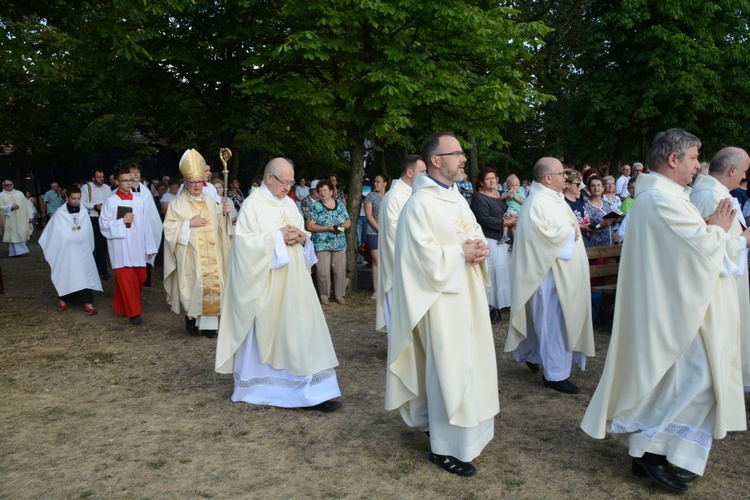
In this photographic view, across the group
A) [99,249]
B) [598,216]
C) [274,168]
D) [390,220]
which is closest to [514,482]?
[274,168]

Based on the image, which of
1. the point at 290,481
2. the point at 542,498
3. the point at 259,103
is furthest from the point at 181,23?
the point at 542,498

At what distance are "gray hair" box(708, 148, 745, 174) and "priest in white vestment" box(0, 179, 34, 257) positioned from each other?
16880 millimetres

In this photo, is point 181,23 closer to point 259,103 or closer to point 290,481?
point 259,103

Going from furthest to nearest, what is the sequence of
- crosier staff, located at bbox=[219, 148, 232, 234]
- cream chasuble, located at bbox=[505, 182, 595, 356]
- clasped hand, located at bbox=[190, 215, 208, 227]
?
clasped hand, located at bbox=[190, 215, 208, 227]
crosier staff, located at bbox=[219, 148, 232, 234]
cream chasuble, located at bbox=[505, 182, 595, 356]

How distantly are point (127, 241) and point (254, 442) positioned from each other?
16.4ft

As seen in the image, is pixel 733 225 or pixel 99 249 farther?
pixel 99 249

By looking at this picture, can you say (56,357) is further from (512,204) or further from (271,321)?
(512,204)

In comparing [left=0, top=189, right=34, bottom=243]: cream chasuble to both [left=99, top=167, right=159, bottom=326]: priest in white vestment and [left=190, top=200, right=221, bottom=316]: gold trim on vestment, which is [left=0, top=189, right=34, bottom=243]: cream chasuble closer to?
[left=99, top=167, right=159, bottom=326]: priest in white vestment

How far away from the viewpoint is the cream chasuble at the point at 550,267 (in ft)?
A: 21.5

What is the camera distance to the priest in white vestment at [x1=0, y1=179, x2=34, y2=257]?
60.2ft

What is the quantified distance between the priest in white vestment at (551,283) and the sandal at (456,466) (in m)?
2.06

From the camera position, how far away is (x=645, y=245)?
176 inches

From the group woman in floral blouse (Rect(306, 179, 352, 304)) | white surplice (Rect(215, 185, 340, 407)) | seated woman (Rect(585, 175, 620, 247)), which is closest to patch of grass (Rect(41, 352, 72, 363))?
white surplice (Rect(215, 185, 340, 407))

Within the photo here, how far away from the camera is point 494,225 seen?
930 cm
